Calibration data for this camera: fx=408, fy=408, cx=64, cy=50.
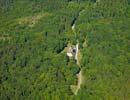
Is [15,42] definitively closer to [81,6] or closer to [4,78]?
[4,78]

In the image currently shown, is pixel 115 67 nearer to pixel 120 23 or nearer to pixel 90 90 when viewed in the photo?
pixel 90 90

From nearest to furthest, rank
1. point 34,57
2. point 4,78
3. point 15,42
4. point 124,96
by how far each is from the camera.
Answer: point 124,96 → point 4,78 → point 34,57 → point 15,42

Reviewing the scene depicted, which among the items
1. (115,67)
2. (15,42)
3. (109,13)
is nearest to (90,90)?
(115,67)

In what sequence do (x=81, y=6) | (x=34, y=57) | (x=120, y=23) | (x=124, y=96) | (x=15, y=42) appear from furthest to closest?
(x=81, y=6), (x=120, y=23), (x=15, y=42), (x=34, y=57), (x=124, y=96)

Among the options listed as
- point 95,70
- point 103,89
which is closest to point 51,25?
point 95,70

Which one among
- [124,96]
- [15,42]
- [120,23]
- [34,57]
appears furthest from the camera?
[120,23]

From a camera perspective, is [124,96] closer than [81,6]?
Yes
